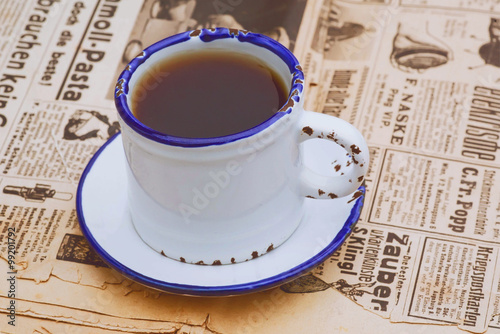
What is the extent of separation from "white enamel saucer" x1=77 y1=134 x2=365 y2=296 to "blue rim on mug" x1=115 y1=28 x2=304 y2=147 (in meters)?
0.13

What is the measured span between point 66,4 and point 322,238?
0.53m

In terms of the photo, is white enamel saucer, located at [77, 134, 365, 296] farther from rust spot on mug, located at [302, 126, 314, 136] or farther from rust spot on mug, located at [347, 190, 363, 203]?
rust spot on mug, located at [302, 126, 314, 136]

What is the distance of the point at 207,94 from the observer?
55 centimetres

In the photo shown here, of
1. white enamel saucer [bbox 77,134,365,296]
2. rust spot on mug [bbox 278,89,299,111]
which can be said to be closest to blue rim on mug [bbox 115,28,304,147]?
rust spot on mug [bbox 278,89,299,111]

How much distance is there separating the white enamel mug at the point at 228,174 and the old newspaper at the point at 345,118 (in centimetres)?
7

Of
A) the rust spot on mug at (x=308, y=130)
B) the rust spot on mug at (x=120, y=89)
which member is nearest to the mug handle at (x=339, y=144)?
the rust spot on mug at (x=308, y=130)

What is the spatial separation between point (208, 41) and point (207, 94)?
0.05 meters

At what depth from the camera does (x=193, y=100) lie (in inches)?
21.4

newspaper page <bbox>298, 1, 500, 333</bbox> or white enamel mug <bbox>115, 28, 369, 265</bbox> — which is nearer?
white enamel mug <bbox>115, 28, 369, 265</bbox>

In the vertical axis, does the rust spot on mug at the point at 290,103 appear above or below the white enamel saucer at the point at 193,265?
above

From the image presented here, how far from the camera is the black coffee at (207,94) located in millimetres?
520

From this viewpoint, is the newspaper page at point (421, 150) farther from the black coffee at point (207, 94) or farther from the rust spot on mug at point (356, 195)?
the black coffee at point (207, 94)

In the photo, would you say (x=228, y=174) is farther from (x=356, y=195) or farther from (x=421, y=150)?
(x=421, y=150)

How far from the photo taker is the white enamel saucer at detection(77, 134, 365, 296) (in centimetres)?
54
